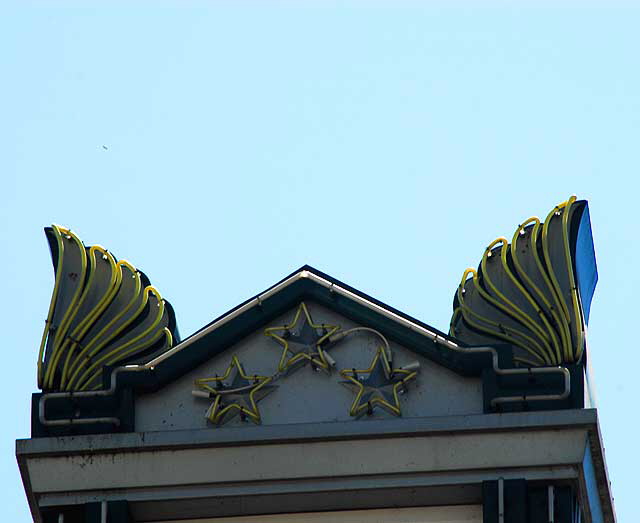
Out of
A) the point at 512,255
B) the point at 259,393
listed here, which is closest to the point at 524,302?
the point at 512,255

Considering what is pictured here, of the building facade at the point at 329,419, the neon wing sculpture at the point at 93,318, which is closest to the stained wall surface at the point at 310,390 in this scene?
the building facade at the point at 329,419

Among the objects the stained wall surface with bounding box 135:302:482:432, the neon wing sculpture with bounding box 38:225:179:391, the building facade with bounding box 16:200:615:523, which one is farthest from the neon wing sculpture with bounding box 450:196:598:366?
the neon wing sculpture with bounding box 38:225:179:391

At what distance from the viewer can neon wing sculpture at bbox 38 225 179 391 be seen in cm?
4141

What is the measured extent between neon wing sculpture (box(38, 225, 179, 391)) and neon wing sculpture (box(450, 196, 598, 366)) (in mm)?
4332

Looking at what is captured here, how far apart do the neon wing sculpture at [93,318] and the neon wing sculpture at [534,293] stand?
4332 millimetres

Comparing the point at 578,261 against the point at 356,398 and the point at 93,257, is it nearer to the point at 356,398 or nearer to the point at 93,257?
the point at 356,398

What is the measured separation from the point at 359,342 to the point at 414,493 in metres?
2.32

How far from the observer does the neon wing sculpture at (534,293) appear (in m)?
40.7

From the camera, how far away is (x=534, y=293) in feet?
135

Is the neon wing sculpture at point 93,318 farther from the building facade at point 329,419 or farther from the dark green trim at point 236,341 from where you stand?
the dark green trim at point 236,341

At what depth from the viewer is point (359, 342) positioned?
134 ft

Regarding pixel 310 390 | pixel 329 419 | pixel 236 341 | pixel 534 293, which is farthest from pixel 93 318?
pixel 534 293

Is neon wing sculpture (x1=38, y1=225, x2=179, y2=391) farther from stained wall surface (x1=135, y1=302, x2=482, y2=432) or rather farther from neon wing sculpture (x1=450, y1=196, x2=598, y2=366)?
neon wing sculpture (x1=450, y1=196, x2=598, y2=366)

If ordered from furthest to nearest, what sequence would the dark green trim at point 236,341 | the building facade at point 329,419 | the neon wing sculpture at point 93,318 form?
the neon wing sculpture at point 93,318
the dark green trim at point 236,341
the building facade at point 329,419
